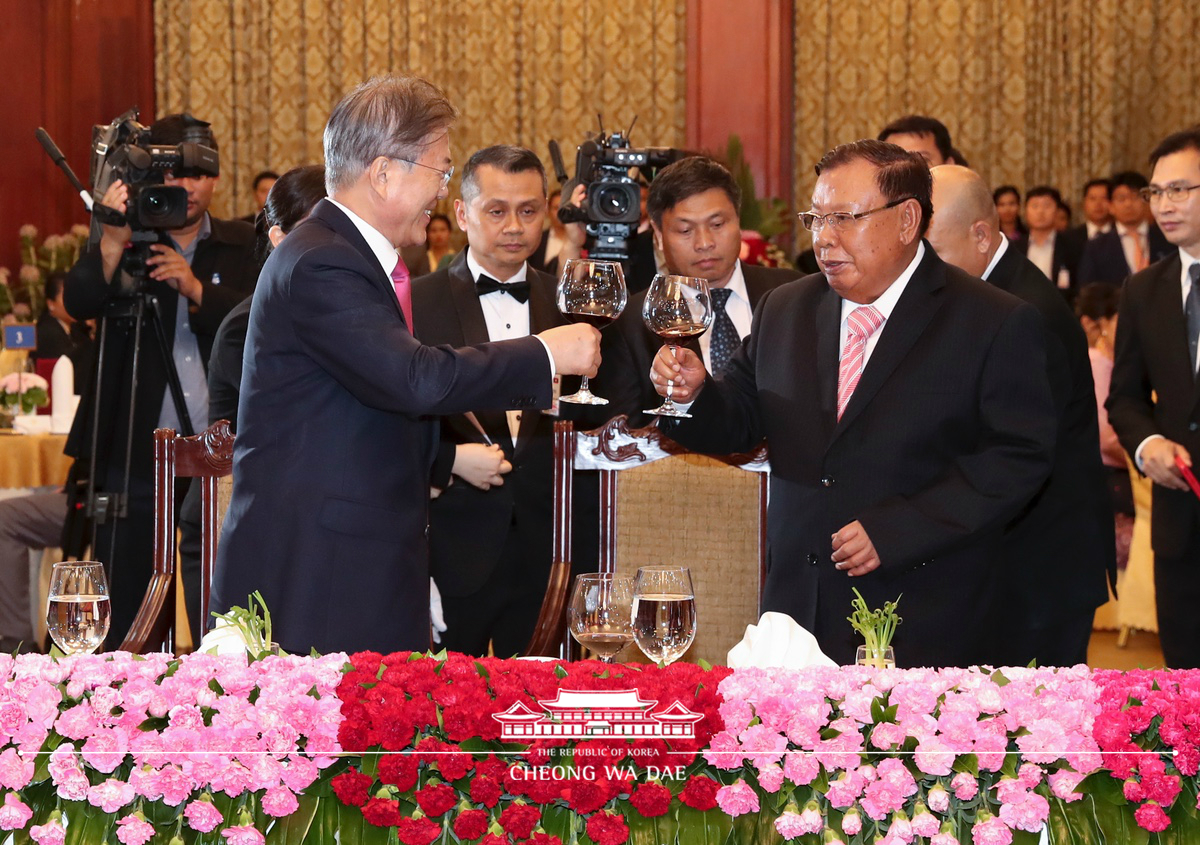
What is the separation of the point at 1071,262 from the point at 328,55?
17.1ft

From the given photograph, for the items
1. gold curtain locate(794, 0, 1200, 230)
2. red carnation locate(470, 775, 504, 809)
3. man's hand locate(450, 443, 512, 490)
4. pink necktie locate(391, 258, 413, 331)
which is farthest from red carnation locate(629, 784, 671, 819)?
A: gold curtain locate(794, 0, 1200, 230)

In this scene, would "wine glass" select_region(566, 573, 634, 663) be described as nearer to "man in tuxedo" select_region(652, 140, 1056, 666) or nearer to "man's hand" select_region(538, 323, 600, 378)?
"man's hand" select_region(538, 323, 600, 378)

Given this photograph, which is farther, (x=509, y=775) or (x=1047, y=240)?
(x=1047, y=240)

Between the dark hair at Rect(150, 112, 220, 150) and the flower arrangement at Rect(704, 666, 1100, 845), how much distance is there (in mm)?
2907

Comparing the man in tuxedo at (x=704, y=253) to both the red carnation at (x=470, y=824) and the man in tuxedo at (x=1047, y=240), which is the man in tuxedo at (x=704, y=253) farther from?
the man in tuxedo at (x=1047, y=240)

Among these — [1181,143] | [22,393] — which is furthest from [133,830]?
[22,393]

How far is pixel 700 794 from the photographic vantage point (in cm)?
134

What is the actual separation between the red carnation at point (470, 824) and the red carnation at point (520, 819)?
0.07 feet

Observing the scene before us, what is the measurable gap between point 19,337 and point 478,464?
3.26 meters

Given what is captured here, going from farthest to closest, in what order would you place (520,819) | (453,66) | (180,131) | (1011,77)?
(1011,77)
(453,66)
(180,131)
(520,819)

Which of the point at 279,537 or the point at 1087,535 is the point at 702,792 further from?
the point at 1087,535

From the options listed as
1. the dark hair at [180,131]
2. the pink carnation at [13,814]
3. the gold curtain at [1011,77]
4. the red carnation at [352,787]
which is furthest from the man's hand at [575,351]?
the gold curtain at [1011,77]

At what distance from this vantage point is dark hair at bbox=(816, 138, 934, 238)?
2.31m

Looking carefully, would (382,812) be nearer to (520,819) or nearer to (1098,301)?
(520,819)
